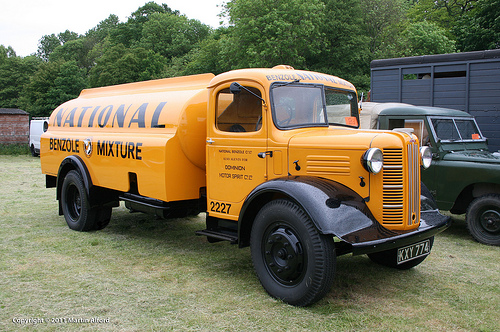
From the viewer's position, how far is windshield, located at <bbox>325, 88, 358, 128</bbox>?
5.10 metres

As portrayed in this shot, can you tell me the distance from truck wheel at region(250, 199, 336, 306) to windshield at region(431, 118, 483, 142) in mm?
4079

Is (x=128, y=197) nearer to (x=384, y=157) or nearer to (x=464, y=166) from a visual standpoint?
(x=384, y=157)

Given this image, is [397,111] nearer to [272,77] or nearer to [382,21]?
[272,77]

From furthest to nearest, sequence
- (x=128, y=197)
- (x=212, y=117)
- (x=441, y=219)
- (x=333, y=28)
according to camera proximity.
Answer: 1. (x=333, y=28)
2. (x=128, y=197)
3. (x=212, y=117)
4. (x=441, y=219)

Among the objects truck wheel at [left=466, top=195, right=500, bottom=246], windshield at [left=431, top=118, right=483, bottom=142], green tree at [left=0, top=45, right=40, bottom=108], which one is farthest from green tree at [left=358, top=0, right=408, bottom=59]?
green tree at [left=0, top=45, right=40, bottom=108]

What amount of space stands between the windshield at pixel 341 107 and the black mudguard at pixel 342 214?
1077 millimetres

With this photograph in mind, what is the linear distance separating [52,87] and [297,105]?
47.4 meters

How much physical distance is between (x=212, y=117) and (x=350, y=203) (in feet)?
6.54

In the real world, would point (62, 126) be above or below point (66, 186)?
above

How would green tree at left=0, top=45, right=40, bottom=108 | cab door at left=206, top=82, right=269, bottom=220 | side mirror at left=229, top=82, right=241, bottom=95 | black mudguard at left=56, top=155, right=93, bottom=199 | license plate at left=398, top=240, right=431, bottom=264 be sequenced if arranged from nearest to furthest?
license plate at left=398, top=240, right=431, bottom=264
side mirror at left=229, top=82, right=241, bottom=95
cab door at left=206, top=82, right=269, bottom=220
black mudguard at left=56, top=155, right=93, bottom=199
green tree at left=0, top=45, right=40, bottom=108

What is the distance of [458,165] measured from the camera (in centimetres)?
680

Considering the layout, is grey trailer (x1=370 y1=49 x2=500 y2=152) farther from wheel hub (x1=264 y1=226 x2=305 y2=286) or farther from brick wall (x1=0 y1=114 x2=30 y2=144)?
brick wall (x1=0 y1=114 x2=30 y2=144)

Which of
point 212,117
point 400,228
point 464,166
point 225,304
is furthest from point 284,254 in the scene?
point 464,166

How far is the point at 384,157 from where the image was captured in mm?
4125
